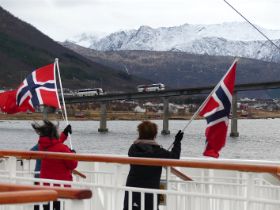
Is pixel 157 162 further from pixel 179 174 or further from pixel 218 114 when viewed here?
pixel 218 114

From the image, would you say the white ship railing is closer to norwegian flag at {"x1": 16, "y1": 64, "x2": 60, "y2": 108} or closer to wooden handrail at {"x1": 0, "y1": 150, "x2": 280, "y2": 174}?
wooden handrail at {"x1": 0, "y1": 150, "x2": 280, "y2": 174}

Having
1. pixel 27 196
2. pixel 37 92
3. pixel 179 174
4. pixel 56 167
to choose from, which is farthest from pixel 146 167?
pixel 37 92

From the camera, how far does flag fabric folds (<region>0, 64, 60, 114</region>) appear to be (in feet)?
38.5

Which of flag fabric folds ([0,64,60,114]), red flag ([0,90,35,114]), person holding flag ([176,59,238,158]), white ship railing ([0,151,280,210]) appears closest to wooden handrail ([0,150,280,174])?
white ship railing ([0,151,280,210])

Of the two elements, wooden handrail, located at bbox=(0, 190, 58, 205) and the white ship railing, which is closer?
wooden handrail, located at bbox=(0, 190, 58, 205)

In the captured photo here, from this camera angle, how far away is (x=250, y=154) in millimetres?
67438

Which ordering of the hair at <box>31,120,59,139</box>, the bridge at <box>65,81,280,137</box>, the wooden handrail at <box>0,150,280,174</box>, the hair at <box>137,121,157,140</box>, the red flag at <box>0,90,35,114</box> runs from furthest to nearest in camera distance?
the bridge at <box>65,81,280,137</box> → the red flag at <box>0,90,35,114</box> → the hair at <box>31,120,59,139</box> → the hair at <box>137,121,157,140</box> → the wooden handrail at <box>0,150,280,174</box>

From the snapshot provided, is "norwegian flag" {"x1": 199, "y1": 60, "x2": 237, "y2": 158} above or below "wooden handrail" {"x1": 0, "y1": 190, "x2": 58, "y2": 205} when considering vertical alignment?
above

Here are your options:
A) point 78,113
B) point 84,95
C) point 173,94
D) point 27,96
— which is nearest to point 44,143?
point 27,96

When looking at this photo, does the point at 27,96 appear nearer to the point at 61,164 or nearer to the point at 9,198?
the point at 61,164

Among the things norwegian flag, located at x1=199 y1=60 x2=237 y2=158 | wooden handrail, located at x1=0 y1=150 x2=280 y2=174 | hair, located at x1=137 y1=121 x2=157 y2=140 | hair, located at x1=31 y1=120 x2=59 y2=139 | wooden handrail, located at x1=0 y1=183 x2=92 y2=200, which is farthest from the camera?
norwegian flag, located at x1=199 y1=60 x2=237 y2=158

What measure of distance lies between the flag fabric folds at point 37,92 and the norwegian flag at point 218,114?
3.37 meters

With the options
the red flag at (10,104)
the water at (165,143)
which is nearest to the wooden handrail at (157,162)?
the red flag at (10,104)

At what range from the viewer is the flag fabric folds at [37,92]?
1174 cm
